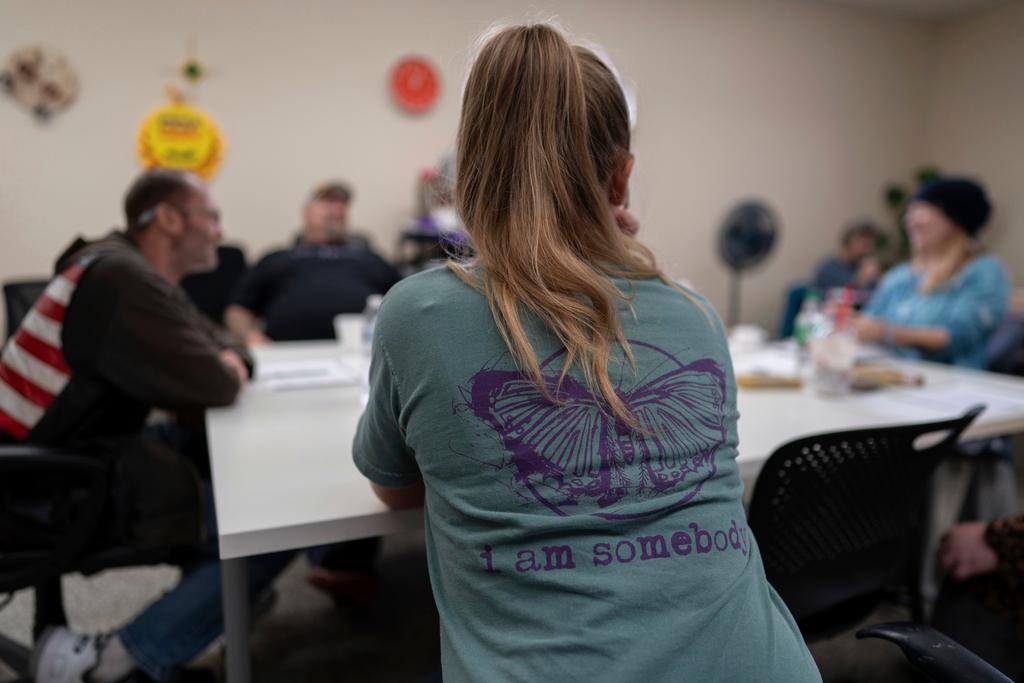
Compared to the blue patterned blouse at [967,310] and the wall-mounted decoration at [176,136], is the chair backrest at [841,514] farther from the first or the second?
the wall-mounted decoration at [176,136]

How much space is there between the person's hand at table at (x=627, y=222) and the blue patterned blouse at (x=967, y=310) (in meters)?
1.86

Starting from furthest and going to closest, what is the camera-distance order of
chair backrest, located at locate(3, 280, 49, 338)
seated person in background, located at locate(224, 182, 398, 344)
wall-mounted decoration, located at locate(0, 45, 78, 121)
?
wall-mounted decoration, located at locate(0, 45, 78, 121), seated person in background, located at locate(224, 182, 398, 344), chair backrest, located at locate(3, 280, 49, 338)

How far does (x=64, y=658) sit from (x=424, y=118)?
11.7 feet

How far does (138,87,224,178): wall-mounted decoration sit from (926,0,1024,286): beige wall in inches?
205

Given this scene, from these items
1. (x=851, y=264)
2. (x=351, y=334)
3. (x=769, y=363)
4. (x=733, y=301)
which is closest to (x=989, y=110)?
(x=851, y=264)

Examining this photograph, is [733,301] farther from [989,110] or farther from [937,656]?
[937,656]

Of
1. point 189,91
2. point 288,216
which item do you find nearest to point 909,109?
point 288,216

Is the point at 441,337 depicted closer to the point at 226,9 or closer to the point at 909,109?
the point at 226,9

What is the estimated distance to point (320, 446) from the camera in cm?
120

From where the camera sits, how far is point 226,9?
3.72 meters

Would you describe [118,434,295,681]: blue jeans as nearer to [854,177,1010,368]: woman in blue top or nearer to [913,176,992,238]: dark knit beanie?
[854,177,1010,368]: woman in blue top

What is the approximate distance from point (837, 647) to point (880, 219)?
15.9 ft

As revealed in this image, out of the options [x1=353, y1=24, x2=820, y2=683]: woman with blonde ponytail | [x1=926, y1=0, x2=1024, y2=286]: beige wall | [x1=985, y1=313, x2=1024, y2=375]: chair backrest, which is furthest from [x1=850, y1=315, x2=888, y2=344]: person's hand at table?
[x1=926, y1=0, x2=1024, y2=286]: beige wall

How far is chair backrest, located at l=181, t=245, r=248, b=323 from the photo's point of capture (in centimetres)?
317
